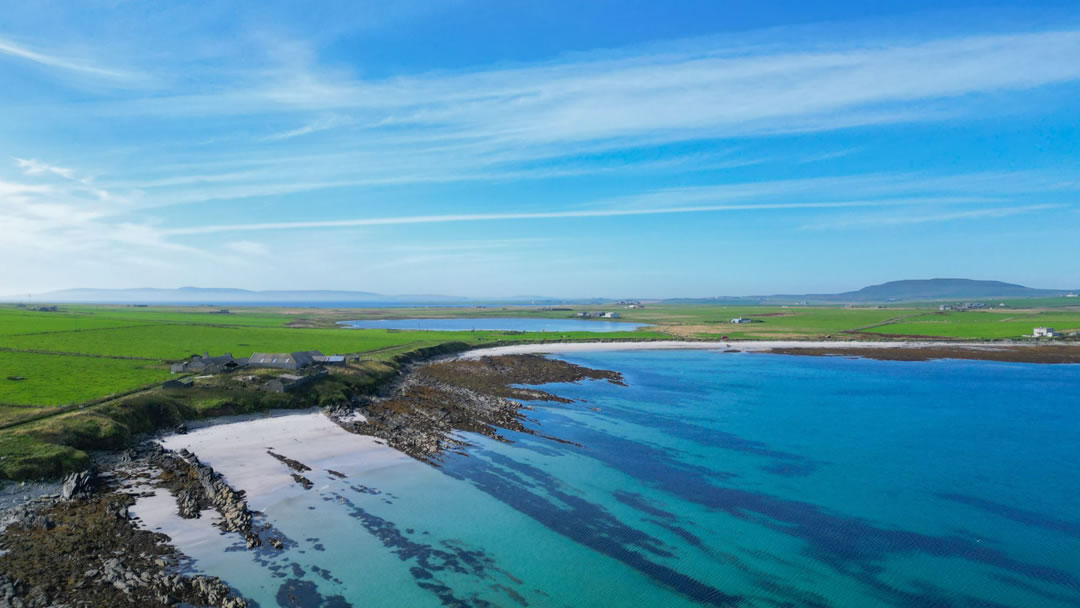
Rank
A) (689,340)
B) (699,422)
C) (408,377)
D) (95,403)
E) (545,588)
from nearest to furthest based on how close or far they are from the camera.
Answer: (545,588)
(95,403)
(699,422)
(408,377)
(689,340)

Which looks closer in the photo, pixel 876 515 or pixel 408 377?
pixel 876 515

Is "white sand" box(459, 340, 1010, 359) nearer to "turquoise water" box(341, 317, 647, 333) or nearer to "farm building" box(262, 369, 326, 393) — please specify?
"turquoise water" box(341, 317, 647, 333)

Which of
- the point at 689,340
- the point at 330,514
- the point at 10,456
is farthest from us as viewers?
the point at 689,340

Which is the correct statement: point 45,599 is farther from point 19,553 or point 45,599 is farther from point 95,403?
point 95,403

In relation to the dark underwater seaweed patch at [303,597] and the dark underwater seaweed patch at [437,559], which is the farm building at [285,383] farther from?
the dark underwater seaweed patch at [303,597]

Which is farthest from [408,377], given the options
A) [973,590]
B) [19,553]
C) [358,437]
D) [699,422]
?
[973,590]

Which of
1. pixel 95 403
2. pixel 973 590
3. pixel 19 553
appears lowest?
pixel 973 590

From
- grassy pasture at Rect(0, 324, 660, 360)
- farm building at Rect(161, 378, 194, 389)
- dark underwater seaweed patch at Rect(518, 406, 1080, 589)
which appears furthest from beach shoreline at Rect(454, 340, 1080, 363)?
dark underwater seaweed patch at Rect(518, 406, 1080, 589)

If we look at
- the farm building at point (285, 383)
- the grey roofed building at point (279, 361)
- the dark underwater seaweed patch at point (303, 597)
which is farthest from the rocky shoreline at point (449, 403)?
the dark underwater seaweed patch at point (303, 597)
